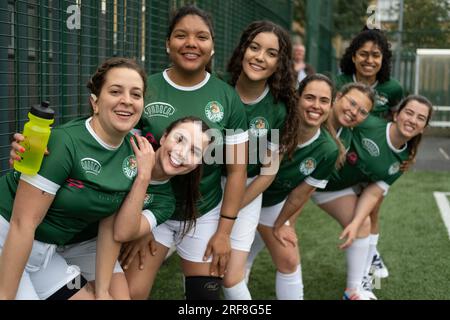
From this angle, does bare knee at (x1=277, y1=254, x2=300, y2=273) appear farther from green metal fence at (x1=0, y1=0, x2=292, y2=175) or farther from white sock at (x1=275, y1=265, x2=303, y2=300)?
green metal fence at (x1=0, y1=0, x2=292, y2=175)

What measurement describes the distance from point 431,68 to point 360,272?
13.1 feet

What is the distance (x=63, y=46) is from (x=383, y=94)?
235cm

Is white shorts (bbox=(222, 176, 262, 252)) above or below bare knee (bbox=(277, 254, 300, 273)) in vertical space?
above

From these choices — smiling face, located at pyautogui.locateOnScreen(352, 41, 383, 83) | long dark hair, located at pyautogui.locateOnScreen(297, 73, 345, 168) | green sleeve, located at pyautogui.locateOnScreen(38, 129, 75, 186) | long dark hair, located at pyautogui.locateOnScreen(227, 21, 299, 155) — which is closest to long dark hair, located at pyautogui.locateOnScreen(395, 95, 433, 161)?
smiling face, located at pyautogui.locateOnScreen(352, 41, 383, 83)

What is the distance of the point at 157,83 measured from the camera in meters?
2.71

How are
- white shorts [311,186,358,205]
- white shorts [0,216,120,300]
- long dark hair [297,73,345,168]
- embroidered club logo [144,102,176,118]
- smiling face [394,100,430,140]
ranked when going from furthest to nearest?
white shorts [311,186,358,205], smiling face [394,100,430,140], long dark hair [297,73,345,168], embroidered club logo [144,102,176,118], white shorts [0,216,120,300]

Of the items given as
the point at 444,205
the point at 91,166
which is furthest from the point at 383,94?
the point at 444,205

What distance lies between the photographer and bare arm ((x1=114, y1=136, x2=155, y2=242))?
2285mm

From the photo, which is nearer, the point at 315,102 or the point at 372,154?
the point at 315,102

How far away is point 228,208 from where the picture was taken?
288 centimetres

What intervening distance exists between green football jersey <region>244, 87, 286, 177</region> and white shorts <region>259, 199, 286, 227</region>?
567 mm

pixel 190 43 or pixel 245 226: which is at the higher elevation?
pixel 190 43

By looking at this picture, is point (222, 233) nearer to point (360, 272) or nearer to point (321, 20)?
point (360, 272)

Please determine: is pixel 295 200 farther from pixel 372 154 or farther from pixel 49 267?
pixel 49 267
